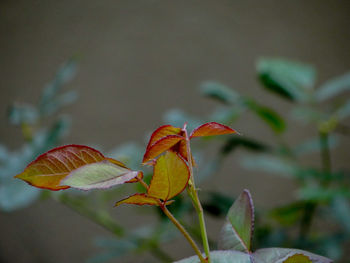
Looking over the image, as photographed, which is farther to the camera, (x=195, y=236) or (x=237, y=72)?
(x=237, y=72)

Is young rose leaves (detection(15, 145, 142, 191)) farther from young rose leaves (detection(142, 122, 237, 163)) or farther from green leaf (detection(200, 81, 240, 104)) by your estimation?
green leaf (detection(200, 81, 240, 104))

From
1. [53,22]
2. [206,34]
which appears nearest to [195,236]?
[206,34]

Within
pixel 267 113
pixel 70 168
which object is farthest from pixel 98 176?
pixel 267 113

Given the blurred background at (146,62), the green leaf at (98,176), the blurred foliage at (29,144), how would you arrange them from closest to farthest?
the green leaf at (98,176), the blurred foliage at (29,144), the blurred background at (146,62)

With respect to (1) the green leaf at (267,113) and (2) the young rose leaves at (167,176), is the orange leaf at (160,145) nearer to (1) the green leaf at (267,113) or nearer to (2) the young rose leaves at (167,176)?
(2) the young rose leaves at (167,176)

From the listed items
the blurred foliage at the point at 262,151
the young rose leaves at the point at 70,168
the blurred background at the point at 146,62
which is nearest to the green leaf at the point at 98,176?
the young rose leaves at the point at 70,168

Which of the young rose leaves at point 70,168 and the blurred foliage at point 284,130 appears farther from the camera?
the blurred foliage at point 284,130

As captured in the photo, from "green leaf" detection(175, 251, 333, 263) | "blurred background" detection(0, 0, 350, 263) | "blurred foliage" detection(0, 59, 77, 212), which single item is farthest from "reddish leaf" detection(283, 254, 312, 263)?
"blurred background" detection(0, 0, 350, 263)

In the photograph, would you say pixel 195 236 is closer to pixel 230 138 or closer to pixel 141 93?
pixel 230 138
